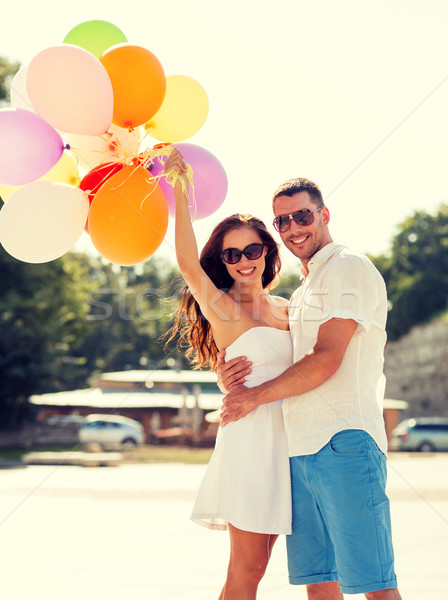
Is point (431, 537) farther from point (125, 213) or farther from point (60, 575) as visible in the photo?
point (125, 213)

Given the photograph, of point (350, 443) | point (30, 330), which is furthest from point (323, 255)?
point (30, 330)

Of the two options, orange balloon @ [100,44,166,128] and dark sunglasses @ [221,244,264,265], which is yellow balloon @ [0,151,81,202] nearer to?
orange balloon @ [100,44,166,128]

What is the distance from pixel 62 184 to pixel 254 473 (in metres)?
1.88

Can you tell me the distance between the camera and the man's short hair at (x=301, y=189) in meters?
3.16

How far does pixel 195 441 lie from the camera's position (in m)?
23.1

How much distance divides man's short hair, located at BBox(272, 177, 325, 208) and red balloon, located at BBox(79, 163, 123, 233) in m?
1.10

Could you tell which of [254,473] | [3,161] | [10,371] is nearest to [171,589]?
[254,473]

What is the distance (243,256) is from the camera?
3406 millimetres

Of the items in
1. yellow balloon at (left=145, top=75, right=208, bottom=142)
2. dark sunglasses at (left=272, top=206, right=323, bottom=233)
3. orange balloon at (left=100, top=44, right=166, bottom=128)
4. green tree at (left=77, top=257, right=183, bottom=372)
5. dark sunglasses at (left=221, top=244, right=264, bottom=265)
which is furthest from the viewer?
green tree at (left=77, top=257, right=183, bottom=372)

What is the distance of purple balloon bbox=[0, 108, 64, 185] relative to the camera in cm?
357

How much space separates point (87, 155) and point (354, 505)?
2.53 metres

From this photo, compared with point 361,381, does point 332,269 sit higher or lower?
higher

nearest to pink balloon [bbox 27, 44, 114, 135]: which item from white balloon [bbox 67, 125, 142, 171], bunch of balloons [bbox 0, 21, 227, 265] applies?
bunch of balloons [bbox 0, 21, 227, 265]

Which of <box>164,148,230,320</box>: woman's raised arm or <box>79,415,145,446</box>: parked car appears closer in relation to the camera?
<box>164,148,230,320</box>: woman's raised arm
